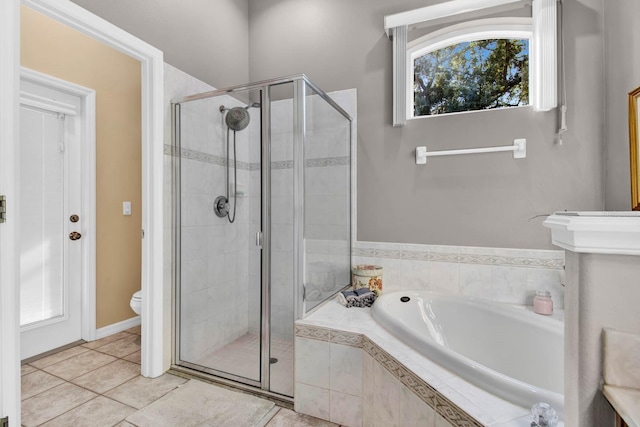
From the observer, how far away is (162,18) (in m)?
2.13

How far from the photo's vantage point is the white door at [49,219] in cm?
232

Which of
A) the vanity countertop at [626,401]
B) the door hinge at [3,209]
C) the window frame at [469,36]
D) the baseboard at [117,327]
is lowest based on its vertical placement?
the baseboard at [117,327]

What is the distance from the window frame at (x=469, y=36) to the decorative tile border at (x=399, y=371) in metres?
1.65

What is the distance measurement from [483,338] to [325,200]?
128 cm

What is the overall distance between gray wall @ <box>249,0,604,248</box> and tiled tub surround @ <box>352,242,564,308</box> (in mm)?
72

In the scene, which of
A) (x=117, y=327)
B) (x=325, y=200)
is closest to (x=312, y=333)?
(x=325, y=200)

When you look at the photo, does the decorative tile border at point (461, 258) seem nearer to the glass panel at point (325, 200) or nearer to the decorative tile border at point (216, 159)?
the glass panel at point (325, 200)

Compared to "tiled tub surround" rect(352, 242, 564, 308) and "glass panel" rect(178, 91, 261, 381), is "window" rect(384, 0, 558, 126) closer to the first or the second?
"tiled tub surround" rect(352, 242, 564, 308)

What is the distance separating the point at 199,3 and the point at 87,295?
2.48 meters

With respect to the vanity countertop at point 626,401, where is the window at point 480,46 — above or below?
above

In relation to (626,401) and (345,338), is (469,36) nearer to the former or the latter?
(345,338)

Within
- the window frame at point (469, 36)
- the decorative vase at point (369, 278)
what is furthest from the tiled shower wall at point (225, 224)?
the window frame at point (469, 36)

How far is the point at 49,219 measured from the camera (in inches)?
97.0

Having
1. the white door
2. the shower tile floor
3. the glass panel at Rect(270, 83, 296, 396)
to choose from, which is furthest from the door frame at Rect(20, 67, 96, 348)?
the glass panel at Rect(270, 83, 296, 396)
